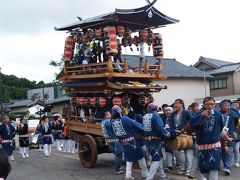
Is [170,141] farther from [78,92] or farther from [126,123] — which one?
[78,92]

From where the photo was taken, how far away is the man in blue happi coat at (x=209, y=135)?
6820mm

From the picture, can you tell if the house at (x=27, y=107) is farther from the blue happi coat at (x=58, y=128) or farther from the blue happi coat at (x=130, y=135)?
the blue happi coat at (x=130, y=135)

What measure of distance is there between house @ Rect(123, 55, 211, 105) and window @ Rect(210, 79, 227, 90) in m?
1.50

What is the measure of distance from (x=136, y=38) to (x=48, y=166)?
16.2ft

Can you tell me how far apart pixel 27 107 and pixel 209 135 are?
161ft

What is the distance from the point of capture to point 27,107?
53.9 m

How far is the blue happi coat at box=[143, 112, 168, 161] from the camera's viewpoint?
8274 millimetres

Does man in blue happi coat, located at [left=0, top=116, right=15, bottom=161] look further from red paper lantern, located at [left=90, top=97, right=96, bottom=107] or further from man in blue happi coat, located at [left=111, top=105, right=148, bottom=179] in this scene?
man in blue happi coat, located at [left=111, top=105, right=148, bottom=179]

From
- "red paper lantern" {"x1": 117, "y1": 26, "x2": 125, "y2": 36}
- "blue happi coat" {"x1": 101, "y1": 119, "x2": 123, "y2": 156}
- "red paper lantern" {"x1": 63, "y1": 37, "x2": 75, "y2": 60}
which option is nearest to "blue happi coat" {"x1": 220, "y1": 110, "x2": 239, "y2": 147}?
"blue happi coat" {"x1": 101, "y1": 119, "x2": 123, "y2": 156}

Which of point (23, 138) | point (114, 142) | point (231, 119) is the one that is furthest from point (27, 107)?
point (231, 119)

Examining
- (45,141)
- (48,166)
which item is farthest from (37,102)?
(48,166)

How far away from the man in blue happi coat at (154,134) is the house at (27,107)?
41459 mm

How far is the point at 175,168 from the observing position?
10648 mm

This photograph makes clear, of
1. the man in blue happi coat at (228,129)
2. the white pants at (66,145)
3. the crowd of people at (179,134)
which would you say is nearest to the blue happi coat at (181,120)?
the crowd of people at (179,134)
